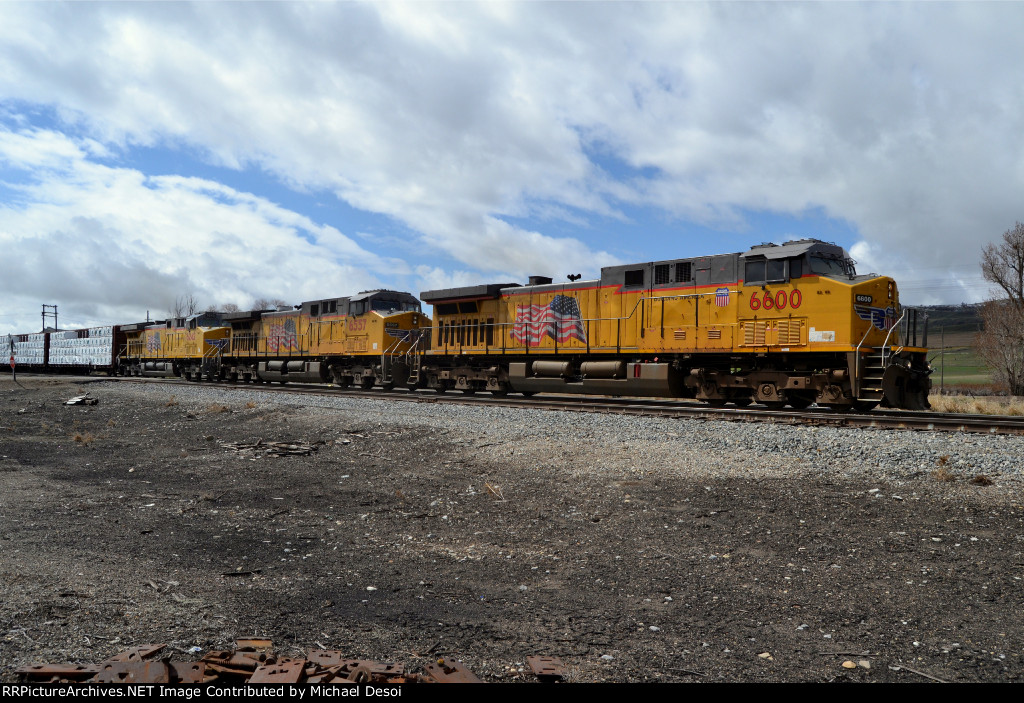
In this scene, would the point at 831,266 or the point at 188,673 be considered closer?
the point at 188,673

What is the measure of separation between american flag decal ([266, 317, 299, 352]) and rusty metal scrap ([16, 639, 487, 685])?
81.7ft

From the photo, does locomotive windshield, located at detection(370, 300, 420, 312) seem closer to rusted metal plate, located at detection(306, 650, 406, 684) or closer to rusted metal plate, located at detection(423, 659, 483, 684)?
rusted metal plate, located at detection(306, 650, 406, 684)

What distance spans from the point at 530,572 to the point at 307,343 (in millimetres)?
23141

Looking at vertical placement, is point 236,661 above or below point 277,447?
below

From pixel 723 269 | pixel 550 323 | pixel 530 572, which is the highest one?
pixel 723 269

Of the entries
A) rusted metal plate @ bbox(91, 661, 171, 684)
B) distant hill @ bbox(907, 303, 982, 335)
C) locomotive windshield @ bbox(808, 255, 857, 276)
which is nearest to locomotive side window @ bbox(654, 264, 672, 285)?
locomotive windshield @ bbox(808, 255, 857, 276)

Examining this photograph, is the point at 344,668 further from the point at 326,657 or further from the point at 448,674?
the point at 448,674

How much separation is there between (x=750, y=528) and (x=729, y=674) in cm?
241

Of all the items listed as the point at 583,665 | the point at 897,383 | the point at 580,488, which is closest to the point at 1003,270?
the point at 897,383

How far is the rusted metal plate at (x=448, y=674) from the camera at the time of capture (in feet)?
9.75

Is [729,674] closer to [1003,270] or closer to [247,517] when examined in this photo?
[247,517]

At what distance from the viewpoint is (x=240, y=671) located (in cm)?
294

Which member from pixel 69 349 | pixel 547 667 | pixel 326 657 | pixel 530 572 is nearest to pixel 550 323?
pixel 530 572

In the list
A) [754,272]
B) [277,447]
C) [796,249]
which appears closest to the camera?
[277,447]
